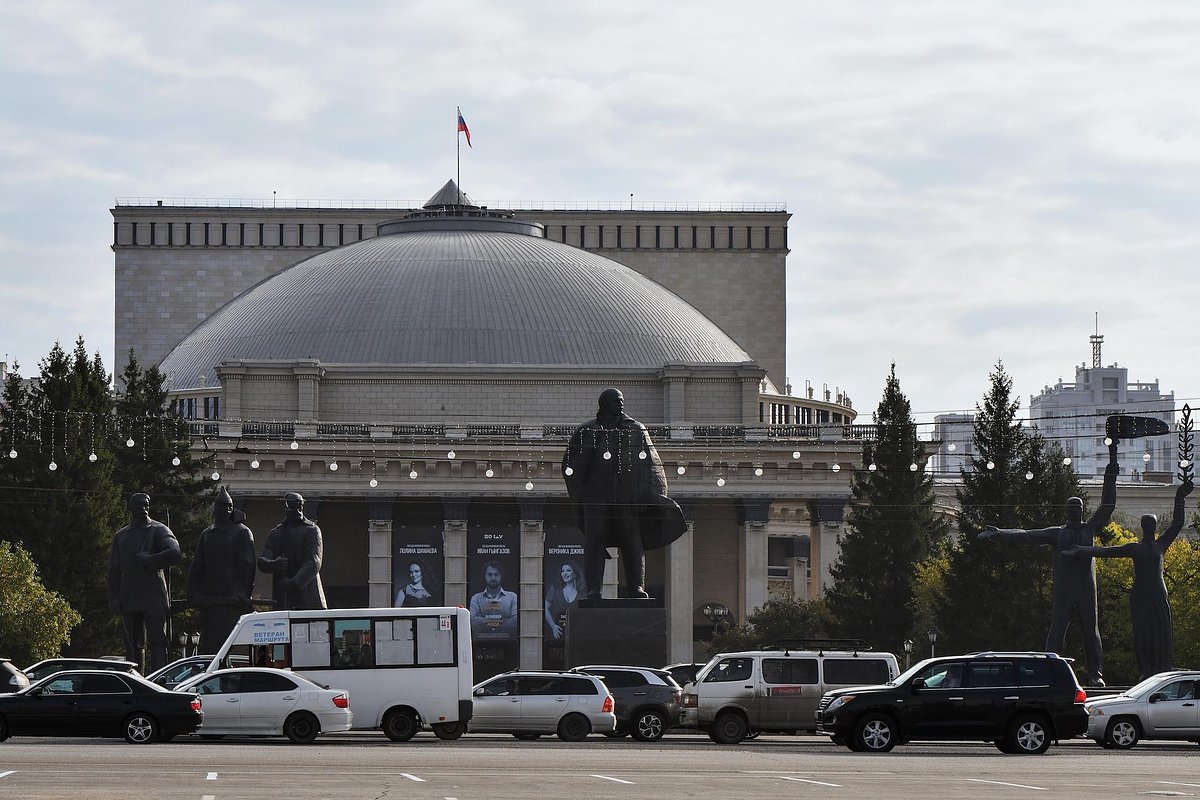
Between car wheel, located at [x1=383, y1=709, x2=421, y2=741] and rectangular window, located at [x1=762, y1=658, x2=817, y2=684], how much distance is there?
Answer: 6835mm

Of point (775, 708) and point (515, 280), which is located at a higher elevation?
point (515, 280)

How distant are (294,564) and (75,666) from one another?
5.09 m

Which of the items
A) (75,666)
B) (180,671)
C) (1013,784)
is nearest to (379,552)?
(75,666)

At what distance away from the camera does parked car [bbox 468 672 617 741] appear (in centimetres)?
4412

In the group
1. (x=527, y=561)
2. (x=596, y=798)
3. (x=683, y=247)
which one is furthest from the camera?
(x=683, y=247)

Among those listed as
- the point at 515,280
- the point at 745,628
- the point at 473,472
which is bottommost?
the point at 745,628

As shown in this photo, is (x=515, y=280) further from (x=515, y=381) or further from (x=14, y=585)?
(x=14, y=585)

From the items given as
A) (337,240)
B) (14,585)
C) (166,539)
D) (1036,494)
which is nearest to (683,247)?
(337,240)

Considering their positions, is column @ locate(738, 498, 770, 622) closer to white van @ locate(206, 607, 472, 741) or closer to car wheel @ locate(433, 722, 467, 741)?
white van @ locate(206, 607, 472, 741)

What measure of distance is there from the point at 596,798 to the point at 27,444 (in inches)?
2134

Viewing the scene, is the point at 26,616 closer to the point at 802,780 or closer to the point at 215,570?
the point at 215,570

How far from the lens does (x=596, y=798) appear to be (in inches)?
1088

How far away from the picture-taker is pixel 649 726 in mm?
45812

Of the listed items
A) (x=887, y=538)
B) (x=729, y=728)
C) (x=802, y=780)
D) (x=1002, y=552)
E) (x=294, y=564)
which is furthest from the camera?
(x=887, y=538)
